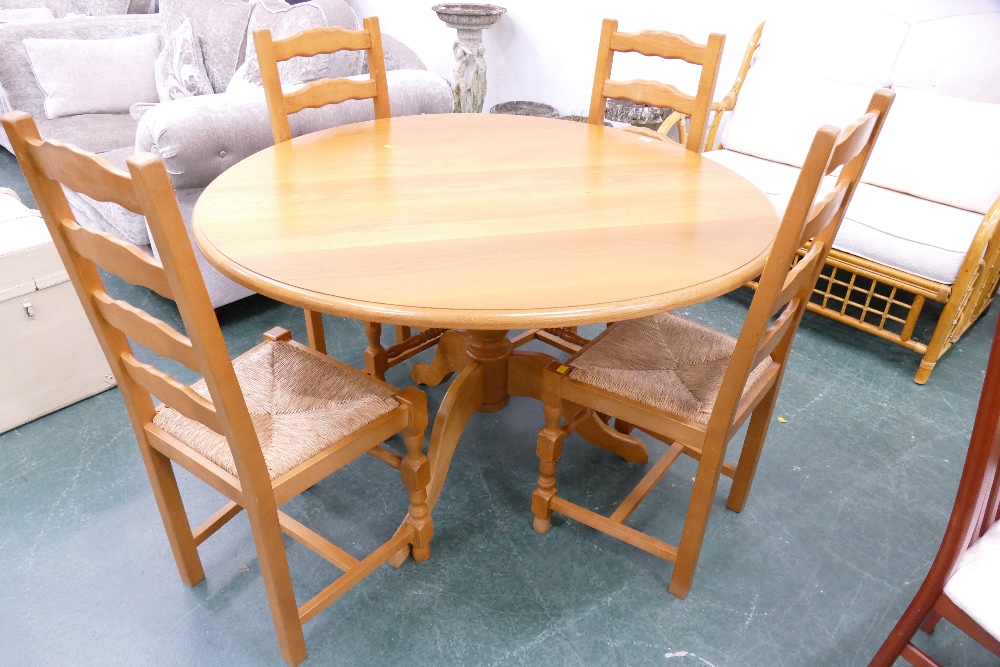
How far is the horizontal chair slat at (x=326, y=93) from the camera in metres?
1.92

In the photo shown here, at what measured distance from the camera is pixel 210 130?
2.05m

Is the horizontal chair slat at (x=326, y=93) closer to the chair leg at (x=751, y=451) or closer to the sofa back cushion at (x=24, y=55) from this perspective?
the chair leg at (x=751, y=451)

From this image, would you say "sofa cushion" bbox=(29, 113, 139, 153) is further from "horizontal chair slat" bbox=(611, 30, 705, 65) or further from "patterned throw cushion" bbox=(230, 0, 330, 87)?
"horizontal chair slat" bbox=(611, 30, 705, 65)

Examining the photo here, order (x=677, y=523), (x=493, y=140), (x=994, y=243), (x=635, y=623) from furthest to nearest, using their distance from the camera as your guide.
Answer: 1. (x=994, y=243)
2. (x=493, y=140)
3. (x=677, y=523)
4. (x=635, y=623)

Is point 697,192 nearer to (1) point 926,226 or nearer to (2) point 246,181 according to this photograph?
(2) point 246,181

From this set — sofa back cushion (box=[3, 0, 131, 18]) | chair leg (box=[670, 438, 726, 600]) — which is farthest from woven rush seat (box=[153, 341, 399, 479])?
sofa back cushion (box=[3, 0, 131, 18])

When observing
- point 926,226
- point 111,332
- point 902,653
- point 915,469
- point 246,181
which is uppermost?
point 246,181

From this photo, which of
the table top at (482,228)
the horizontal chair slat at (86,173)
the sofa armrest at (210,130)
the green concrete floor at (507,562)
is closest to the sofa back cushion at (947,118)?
the green concrete floor at (507,562)

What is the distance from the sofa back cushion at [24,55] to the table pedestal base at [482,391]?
289 centimetres

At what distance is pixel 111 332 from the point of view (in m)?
1.18

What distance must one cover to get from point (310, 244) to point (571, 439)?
3.57ft

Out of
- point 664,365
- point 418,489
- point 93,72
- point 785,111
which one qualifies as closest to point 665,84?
point 664,365

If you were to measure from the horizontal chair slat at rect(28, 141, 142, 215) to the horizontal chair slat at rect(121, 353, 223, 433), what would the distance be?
0.34 m

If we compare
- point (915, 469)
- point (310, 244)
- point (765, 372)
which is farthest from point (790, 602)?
point (310, 244)
